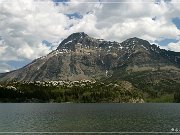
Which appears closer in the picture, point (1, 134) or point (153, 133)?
point (1, 134)

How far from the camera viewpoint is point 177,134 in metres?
98.0

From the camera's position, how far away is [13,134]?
3809 inches

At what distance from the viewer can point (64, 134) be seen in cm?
9844

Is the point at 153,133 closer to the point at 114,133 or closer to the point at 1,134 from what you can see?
the point at 114,133

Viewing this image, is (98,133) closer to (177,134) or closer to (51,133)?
(51,133)

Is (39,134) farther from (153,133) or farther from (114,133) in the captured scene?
(153,133)

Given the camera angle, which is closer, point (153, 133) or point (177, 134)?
point (177, 134)

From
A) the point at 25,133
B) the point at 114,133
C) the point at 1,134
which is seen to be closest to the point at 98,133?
the point at 114,133

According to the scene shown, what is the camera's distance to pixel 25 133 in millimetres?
101938

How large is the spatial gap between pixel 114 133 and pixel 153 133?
14089mm

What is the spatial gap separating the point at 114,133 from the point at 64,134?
52.1 ft

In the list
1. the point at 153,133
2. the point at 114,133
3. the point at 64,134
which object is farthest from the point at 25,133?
the point at 153,133

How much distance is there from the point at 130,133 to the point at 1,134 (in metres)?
39.7

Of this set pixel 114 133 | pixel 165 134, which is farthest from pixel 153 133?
pixel 114 133
